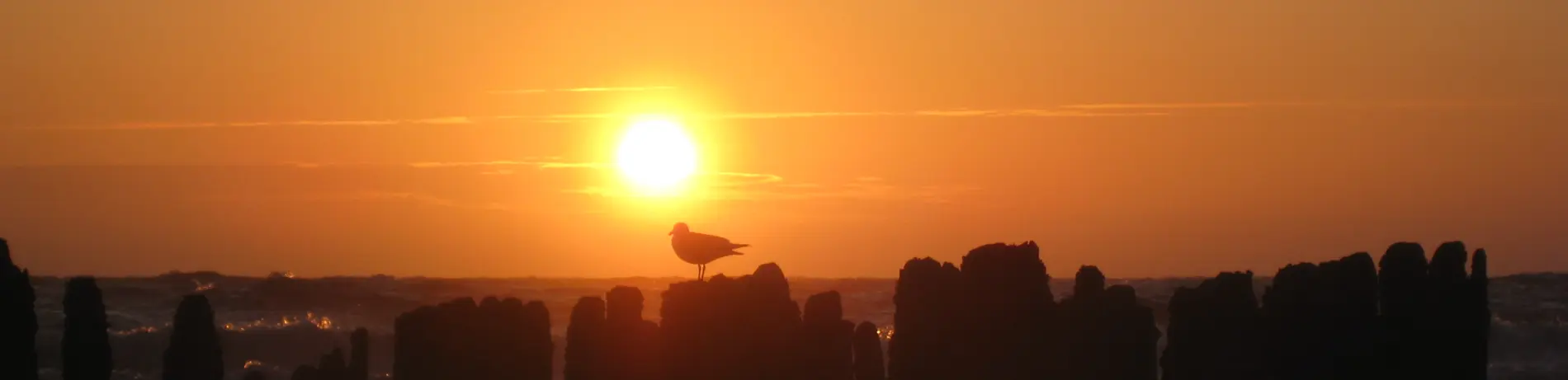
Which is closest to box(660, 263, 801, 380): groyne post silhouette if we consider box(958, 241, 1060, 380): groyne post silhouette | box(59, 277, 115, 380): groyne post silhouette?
box(958, 241, 1060, 380): groyne post silhouette

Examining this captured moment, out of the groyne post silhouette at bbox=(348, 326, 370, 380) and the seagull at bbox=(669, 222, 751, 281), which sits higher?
the seagull at bbox=(669, 222, 751, 281)

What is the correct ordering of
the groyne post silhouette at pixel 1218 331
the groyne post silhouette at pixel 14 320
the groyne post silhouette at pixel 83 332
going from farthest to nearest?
the groyne post silhouette at pixel 83 332
the groyne post silhouette at pixel 1218 331
the groyne post silhouette at pixel 14 320

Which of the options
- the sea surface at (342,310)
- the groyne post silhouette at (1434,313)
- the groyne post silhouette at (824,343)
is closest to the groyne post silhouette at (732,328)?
the groyne post silhouette at (824,343)

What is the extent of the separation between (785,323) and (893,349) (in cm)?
118

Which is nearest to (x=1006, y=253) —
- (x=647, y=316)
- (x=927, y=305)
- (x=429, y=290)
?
(x=927, y=305)

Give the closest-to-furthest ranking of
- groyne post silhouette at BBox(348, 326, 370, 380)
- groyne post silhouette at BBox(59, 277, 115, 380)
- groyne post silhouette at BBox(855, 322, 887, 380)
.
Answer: groyne post silhouette at BBox(59, 277, 115, 380) < groyne post silhouette at BBox(855, 322, 887, 380) < groyne post silhouette at BBox(348, 326, 370, 380)

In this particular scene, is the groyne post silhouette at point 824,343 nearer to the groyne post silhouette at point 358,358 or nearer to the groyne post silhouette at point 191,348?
the groyne post silhouette at point 358,358

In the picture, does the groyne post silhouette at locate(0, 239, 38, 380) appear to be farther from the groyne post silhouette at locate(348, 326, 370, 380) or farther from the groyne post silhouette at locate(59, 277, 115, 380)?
the groyne post silhouette at locate(348, 326, 370, 380)

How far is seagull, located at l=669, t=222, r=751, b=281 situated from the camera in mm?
23969

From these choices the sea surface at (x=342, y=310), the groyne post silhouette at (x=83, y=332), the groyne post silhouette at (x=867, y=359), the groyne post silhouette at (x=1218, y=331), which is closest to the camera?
the groyne post silhouette at (x=1218, y=331)

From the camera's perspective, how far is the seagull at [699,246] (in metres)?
24.0

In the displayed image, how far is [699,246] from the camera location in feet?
78.8

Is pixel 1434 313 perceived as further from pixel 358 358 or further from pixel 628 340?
pixel 358 358

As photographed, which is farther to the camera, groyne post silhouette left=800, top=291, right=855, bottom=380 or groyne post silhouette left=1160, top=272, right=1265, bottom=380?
groyne post silhouette left=800, top=291, right=855, bottom=380
